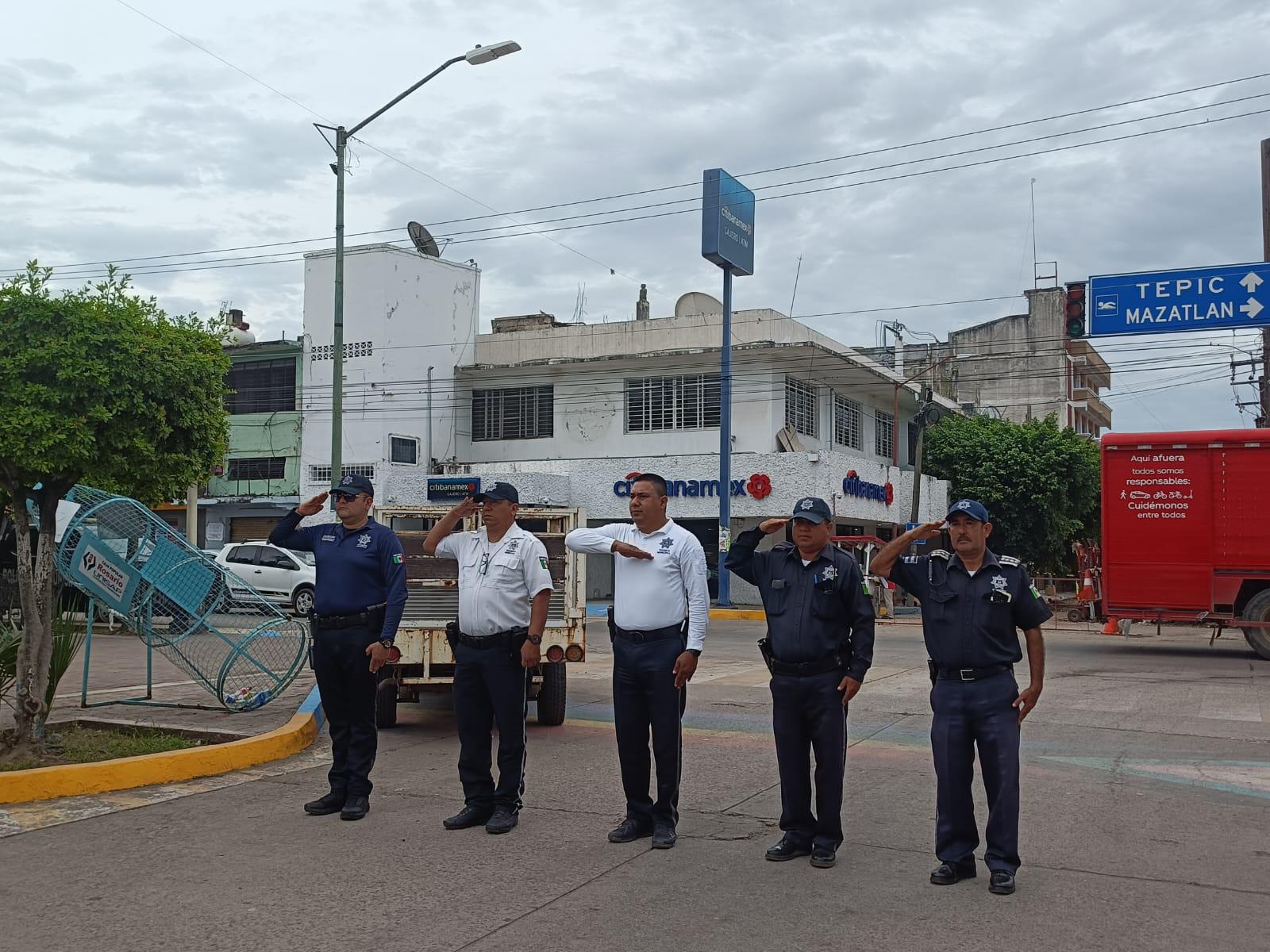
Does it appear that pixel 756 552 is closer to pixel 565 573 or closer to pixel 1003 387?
pixel 565 573

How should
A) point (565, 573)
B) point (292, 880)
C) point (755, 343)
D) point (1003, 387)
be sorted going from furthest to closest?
point (1003, 387) < point (755, 343) < point (565, 573) < point (292, 880)

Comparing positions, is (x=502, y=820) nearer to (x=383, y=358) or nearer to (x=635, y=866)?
(x=635, y=866)

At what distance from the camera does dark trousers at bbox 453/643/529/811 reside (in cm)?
670

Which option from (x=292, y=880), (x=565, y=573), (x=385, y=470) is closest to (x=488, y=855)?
(x=292, y=880)

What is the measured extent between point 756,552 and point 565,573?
465cm

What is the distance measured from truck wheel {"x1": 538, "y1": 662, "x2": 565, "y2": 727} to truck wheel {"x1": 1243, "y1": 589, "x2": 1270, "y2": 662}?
12.0 m

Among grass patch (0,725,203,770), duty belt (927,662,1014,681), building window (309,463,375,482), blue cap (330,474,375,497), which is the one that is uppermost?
building window (309,463,375,482)

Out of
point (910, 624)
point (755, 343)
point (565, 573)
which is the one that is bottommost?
point (910, 624)

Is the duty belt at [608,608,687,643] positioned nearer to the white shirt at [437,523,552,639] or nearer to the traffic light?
the white shirt at [437,523,552,639]

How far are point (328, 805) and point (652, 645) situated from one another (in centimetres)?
219

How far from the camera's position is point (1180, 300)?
59.0 feet

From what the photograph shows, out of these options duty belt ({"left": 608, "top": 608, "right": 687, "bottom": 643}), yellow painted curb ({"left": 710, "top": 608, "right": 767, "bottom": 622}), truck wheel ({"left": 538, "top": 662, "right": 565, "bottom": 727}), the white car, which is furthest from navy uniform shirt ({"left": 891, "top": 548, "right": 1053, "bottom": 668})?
yellow painted curb ({"left": 710, "top": 608, "right": 767, "bottom": 622})

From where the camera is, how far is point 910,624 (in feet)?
91.2

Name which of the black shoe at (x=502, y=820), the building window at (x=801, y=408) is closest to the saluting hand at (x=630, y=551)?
the black shoe at (x=502, y=820)
